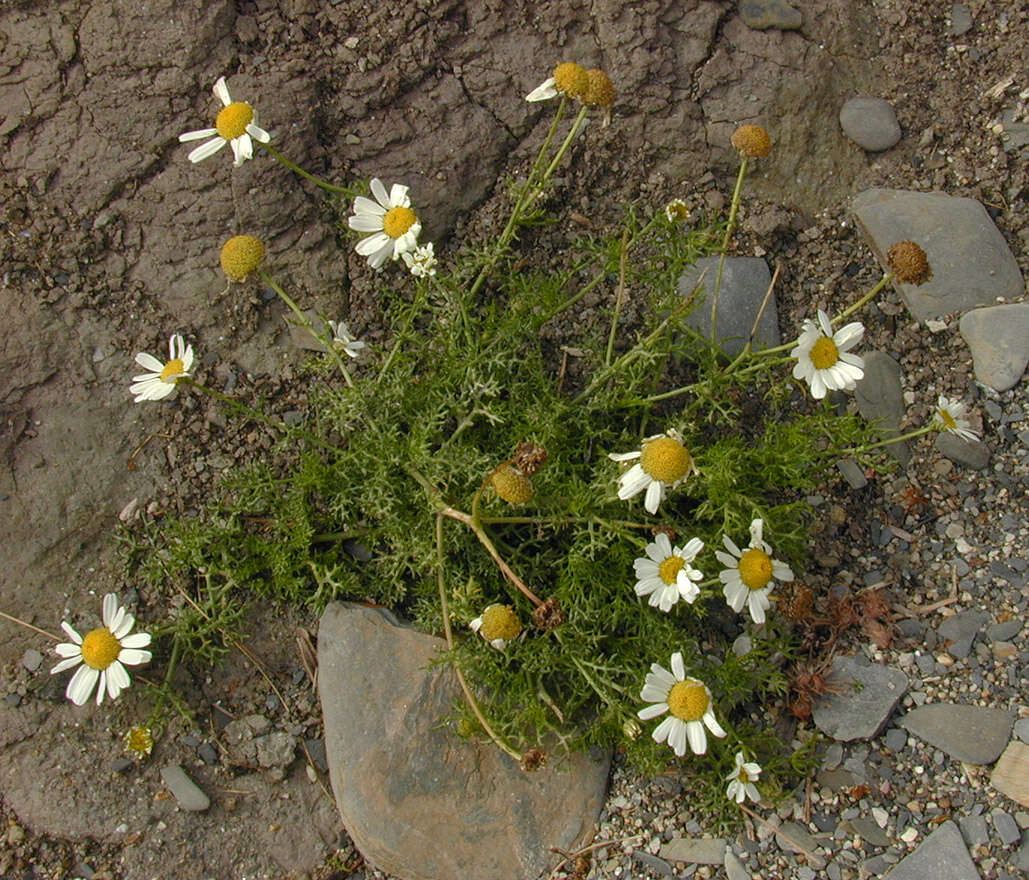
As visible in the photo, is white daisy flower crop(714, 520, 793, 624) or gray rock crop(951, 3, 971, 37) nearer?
white daisy flower crop(714, 520, 793, 624)

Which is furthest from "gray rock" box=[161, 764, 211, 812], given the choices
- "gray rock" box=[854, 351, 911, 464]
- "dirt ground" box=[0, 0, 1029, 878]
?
"gray rock" box=[854, 351, 911, 464]

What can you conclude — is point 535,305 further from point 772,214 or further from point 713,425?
point 772,214

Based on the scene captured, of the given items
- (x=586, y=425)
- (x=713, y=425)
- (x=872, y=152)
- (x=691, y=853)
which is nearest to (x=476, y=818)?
(x=691, y=853)

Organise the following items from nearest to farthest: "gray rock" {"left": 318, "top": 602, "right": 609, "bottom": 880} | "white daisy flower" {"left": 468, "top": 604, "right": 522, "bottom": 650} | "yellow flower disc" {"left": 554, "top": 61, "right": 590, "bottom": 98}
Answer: "white daisy flower" {"left": 468, "top": 604, "right": 522, "bottom": 650}, "yellow flower disc" {"left": 554, "top": 61, "right": 590, "bottom": 98}, "gray rock" {"left": 318, "top": 602, "right": 609, "bottom": 880}

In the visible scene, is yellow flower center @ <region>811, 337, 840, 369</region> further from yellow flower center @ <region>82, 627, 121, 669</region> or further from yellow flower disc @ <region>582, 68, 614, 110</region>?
yellow flower center @ <region>82, 627, 121, 669</region>

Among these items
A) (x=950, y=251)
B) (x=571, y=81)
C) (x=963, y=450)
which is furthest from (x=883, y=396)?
(x=571, y=81)

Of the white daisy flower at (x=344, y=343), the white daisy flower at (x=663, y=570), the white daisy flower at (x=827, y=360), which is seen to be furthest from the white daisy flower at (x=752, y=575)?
the white daisy flower at (x=344, y=343)

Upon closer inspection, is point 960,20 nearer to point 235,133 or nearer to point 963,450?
point 963,450
